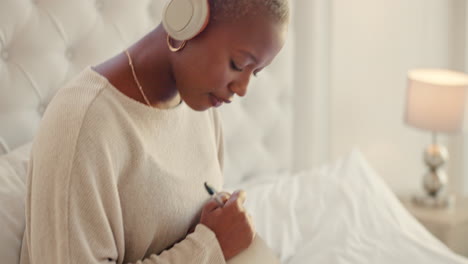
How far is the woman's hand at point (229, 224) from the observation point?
121 centimetres

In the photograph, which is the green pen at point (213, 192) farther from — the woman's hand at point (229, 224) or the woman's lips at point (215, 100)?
the woman's lips at point (215, 100)

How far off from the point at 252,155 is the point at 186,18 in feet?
3.71

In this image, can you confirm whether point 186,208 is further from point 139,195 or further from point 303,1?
point 303,1

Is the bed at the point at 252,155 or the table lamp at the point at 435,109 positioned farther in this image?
the table lamp at the point at 435,109

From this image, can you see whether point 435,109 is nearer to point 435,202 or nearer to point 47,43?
point 435,202

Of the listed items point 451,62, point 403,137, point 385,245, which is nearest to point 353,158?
point 385,245

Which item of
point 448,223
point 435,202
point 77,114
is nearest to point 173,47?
point 77,114

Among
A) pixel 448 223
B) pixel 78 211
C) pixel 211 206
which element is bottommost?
pixel 448 223

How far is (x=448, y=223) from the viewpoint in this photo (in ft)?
8.04

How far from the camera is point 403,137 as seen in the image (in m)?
2.84

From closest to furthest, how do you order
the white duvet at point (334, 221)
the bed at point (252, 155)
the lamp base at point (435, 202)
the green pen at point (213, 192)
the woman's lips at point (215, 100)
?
the woman's lips at point (215, 100) → the green pen at point (213, 192) → the bed at point (252, 155) → the white duvet at point (334, 221) → the lamp base at point (435, 202)

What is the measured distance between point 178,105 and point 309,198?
0.71 meters

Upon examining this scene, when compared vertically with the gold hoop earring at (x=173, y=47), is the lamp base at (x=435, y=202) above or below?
below

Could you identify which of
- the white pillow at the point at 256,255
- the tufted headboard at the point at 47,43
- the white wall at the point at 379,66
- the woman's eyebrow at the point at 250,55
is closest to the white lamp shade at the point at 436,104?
the white wall at the point at 379,66
